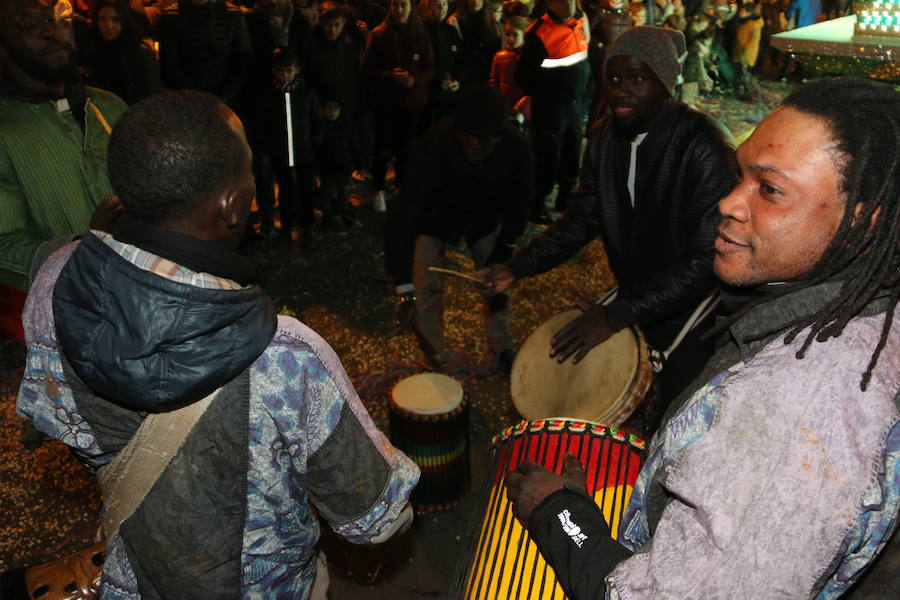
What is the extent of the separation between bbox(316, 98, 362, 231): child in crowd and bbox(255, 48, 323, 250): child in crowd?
0.19 metres

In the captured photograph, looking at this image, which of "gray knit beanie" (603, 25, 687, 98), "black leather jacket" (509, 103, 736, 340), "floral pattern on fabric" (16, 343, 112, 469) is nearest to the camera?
"floral pattern on fabric" (16, 343, 112, 469)

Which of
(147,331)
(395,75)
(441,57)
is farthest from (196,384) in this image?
(441,57)

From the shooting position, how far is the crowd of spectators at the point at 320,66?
5.25m

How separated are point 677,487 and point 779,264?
0.46m

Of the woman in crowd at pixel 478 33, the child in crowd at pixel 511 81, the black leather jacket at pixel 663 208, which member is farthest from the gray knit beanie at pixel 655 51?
the woman in crowd at pixel 478 33

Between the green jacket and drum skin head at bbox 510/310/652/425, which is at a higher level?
the green jacket

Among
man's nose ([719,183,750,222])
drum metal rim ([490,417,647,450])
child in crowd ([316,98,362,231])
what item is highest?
man's nose ([719,183,750,222])

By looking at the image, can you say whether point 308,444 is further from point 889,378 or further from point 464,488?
point 464,488

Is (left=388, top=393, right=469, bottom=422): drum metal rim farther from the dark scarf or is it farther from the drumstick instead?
the dark scarf

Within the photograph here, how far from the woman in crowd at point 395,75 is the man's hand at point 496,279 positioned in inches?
133

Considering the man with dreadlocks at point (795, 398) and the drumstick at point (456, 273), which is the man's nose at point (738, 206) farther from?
the drumstick at point (456, 273)

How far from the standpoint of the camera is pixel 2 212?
243cm

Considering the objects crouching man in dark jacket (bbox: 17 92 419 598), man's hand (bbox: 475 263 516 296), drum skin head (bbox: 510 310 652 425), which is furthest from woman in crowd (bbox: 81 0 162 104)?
crouching man in dark jacket (bbox: 17 92 419 598)

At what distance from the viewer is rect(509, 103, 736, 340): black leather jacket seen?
256 cm
